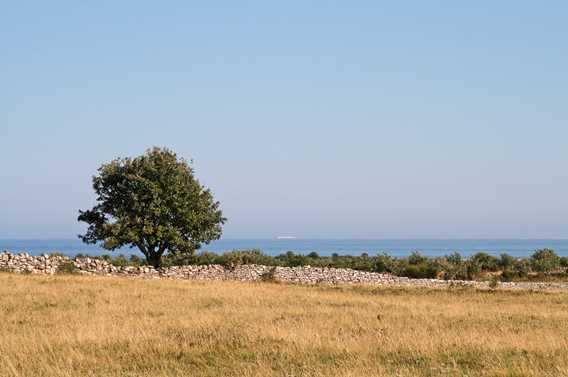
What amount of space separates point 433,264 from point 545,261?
924cm

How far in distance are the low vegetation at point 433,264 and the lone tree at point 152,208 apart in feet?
14.6

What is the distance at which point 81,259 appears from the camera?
50.4 m

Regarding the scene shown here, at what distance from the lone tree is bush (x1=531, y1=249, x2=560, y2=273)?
81.3 ft

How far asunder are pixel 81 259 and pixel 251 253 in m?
16.7

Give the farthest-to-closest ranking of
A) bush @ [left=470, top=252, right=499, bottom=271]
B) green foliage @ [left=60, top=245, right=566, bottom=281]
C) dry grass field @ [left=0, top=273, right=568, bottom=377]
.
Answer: bush @ [left=470, top=252, right=499, bottom=271] → green foliage @ [left=60, top=245, right=566, bottom=281] → dry grass field @ [left=0, top=273, right=568, bottom=377]

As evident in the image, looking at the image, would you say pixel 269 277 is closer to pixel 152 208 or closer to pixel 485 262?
pixel 152 208

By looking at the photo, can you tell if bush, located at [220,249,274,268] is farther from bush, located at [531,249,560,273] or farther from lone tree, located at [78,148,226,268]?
bush, located at [531,249,560,273]

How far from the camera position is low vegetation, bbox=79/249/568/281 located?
175 ft

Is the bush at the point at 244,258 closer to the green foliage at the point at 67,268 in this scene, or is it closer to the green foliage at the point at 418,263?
the green foliage at the point at 418,263

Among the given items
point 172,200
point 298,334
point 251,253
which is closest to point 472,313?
point 298,334

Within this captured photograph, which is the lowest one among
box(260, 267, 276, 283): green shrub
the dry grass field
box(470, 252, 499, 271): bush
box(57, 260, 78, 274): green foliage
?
the dry grass field

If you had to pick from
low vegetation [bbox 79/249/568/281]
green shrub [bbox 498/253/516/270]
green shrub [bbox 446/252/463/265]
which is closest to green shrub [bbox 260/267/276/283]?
low vegetation [bbox 79/249/568/281]

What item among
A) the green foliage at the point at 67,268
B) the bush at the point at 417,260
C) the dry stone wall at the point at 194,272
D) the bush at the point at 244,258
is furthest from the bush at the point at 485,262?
the green foliage at the point at 67,268

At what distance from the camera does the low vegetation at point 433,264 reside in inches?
2103
